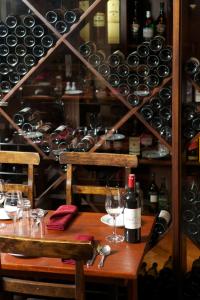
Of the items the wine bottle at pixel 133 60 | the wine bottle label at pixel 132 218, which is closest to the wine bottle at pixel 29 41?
the wine bottle at pixel 133 60

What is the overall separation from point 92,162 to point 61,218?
1.53 ft

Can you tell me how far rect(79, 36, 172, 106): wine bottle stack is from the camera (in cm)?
276

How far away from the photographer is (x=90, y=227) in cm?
204

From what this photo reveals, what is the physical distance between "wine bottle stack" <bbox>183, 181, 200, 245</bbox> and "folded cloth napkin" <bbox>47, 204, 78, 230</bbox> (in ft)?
Answer: 2.94

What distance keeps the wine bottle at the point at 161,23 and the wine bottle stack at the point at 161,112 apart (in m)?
0.37

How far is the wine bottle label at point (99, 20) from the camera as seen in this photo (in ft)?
9.78

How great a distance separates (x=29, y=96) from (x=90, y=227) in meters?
1.48

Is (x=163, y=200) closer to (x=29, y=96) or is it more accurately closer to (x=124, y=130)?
(x=124, y=130)

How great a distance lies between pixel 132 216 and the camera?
1.82m

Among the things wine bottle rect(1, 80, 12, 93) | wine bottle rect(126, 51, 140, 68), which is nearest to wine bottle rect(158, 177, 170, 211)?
wine bottle rect(126, 51, 140, 68)

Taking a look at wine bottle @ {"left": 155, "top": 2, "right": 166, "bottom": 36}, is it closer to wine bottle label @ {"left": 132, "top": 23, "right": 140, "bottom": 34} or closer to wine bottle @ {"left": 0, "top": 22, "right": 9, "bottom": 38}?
wine bottle label @ {"left": 132, "top": 23, "right": 140, "bottom": 34}

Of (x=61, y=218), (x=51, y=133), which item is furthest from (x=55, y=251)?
(x=51, y=133)

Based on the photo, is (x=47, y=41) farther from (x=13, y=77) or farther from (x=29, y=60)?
(x=13, y=77)

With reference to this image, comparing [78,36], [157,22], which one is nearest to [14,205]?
[78,36]
